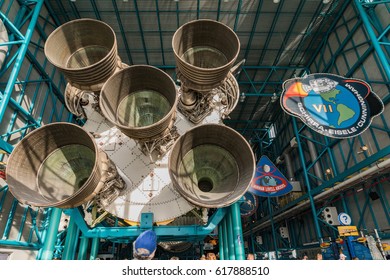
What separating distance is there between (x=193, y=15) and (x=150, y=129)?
39.5ft

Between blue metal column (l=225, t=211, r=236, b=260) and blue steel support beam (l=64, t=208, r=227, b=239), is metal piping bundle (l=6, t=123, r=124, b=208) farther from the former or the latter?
blue metal column (l=225, t=211, r=236, b=260)

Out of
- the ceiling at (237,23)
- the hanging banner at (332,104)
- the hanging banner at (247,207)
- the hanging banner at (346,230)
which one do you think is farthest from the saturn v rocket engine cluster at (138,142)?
the ceiling at (237,23)

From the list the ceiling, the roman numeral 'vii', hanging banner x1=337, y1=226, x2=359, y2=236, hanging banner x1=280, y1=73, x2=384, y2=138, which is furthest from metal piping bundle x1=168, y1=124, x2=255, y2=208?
the ceiling

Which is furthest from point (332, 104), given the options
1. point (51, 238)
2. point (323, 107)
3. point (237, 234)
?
point (51, 238)

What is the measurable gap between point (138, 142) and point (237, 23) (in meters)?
11.8

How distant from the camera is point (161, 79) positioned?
15.9 ft

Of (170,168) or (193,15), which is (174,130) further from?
(193,15)

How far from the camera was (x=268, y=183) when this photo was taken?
11828 mm

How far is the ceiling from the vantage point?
43.4ft

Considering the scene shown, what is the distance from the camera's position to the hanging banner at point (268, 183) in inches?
447

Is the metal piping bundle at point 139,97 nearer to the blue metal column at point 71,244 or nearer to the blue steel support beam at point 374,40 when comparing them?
the blue metal column at point 71,244

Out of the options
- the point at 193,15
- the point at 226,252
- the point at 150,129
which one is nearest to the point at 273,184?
the point at 226,252

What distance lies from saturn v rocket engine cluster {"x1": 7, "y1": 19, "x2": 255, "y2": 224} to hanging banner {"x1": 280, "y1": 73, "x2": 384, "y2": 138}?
3.37m

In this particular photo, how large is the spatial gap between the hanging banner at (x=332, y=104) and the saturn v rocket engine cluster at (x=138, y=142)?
133 inches
